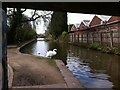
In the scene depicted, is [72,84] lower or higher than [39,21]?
lower

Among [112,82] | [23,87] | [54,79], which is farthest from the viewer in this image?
[112,82]

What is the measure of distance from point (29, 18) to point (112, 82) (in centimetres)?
3329

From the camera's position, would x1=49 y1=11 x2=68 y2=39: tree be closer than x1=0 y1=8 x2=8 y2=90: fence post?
No

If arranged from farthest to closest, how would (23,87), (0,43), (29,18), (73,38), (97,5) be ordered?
(73,38) → (29,18) → (23,87) → (97,5) → (0,43)

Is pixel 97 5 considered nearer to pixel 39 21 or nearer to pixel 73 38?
pixel 39 21

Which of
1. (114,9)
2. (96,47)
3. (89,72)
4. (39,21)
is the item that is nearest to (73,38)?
(39,21)

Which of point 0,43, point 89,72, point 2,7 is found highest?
point 2,7

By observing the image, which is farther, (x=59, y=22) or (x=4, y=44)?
(x=59, y=22)

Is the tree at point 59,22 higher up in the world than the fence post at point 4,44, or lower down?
higher up

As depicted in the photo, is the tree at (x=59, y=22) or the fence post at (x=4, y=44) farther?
the tree at (x=59, y=22)

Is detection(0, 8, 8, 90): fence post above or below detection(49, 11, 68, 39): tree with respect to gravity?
below

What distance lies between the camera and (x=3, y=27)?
13.6 ft

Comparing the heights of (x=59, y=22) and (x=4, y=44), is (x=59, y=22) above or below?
above

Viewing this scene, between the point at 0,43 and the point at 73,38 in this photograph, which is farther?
the point at 73,38
